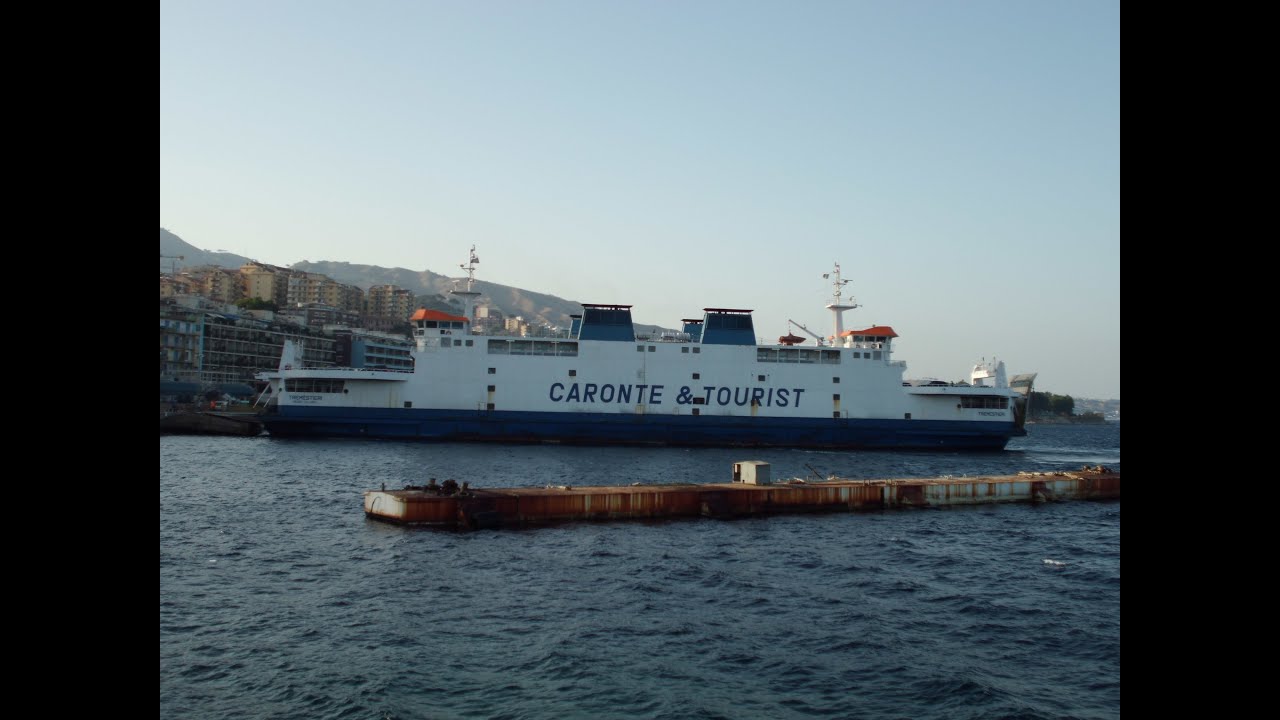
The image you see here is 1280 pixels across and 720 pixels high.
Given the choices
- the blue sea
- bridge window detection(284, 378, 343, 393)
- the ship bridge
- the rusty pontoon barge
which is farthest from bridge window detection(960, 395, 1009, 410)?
bridge window detection(284, 378, 343, 393)

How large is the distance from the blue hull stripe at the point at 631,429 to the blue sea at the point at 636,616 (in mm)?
19664

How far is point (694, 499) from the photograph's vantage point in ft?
78.4

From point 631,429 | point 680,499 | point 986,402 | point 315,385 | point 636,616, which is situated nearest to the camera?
point 636,616

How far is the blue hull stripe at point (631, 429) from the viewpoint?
4597cm

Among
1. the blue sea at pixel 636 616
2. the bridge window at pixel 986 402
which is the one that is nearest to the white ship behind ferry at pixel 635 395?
the bridge window at pixel 986 402

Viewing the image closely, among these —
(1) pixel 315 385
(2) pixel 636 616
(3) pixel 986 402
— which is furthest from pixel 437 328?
(2) pixel 636 616

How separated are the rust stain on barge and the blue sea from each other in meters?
0.62

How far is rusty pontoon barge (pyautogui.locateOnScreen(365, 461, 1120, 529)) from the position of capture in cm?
2139

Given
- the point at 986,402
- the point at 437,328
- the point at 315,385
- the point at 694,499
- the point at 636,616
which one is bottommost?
the point at 636,616

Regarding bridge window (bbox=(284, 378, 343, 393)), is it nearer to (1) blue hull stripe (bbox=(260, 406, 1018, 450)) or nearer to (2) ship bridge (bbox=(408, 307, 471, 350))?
(1) blue hull stripe (bbox=(260, 406, 1018, 450))

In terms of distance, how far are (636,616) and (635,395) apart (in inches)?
1310

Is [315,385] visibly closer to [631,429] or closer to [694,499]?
[631,429]
